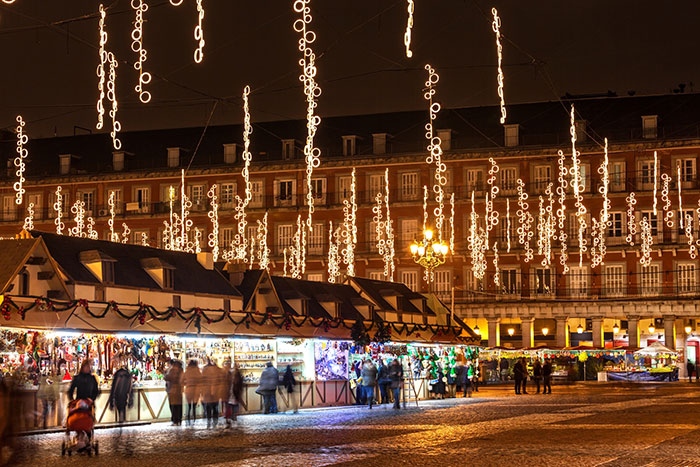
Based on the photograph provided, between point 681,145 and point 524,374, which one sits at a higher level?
point 681,145

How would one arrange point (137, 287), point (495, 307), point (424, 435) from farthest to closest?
1. point (495, 307)
2. point (137, 287)
3. point (424, 435)

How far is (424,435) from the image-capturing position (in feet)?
60.9

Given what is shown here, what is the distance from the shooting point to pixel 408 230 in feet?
214

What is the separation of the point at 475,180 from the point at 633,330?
1189cm

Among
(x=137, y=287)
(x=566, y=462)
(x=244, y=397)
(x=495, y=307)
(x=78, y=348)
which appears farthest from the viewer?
(x=495, y=307)

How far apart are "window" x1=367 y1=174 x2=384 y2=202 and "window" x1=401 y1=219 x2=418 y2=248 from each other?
7.20 feet

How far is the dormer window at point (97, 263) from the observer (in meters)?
23.5

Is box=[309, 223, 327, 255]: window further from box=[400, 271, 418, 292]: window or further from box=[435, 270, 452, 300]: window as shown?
box=[435, 270, 452, 300]: window

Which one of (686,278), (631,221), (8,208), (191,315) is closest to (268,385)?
(191,315)

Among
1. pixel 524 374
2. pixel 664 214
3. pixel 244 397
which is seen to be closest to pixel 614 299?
pixel 664 214

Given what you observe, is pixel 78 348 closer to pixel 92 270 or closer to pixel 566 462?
pixel 92 270

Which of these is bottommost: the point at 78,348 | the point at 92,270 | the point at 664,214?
the point at 78,348

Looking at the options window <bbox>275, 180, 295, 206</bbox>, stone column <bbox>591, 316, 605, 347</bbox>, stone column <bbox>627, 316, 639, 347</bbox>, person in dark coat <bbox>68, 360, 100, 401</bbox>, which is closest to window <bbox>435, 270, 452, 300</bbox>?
stone column <bbox>591, 316, 605, 347</bbox>

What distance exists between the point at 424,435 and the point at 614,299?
152 ft
